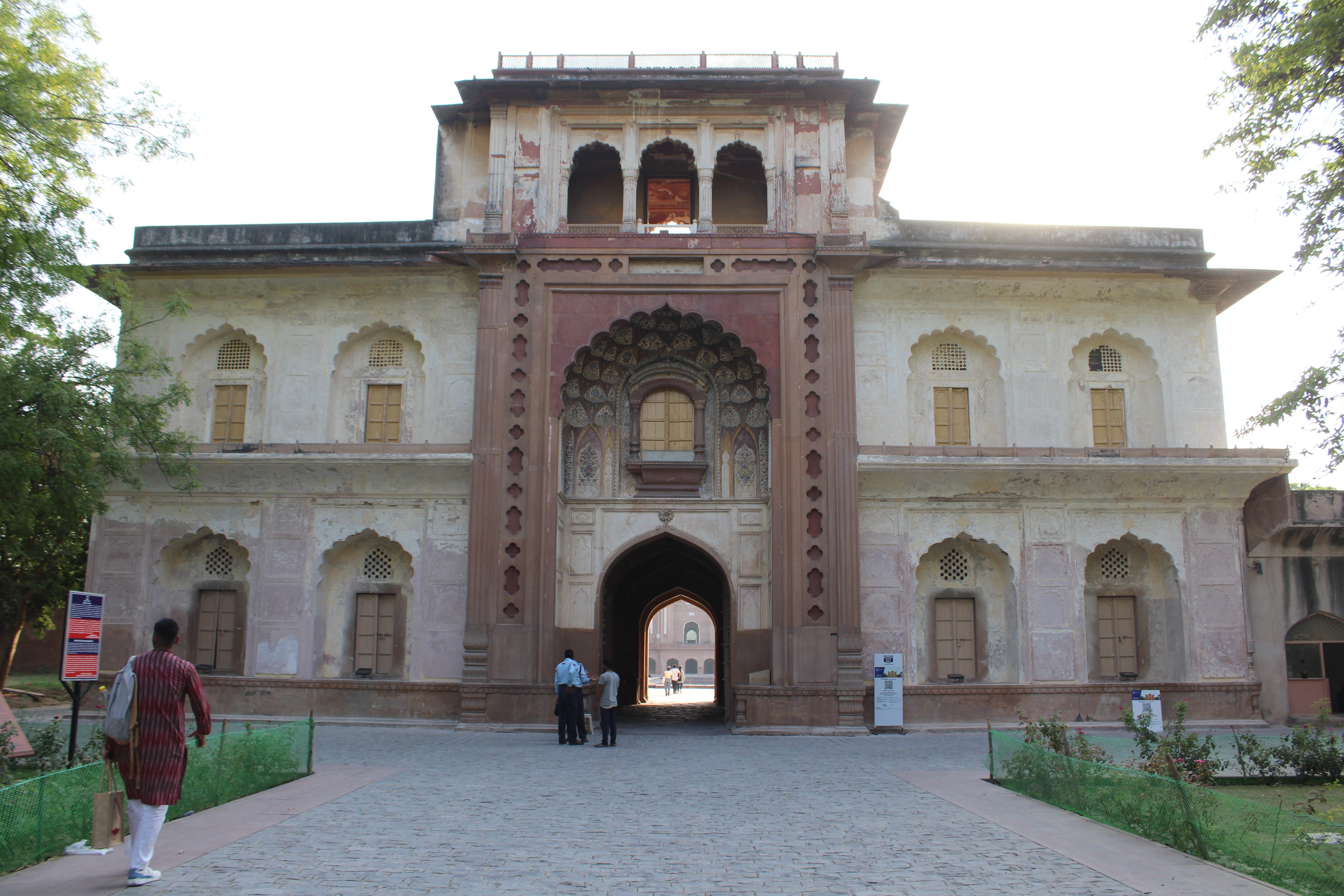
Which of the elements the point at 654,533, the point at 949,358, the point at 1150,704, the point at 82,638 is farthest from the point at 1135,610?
the point at 82,638

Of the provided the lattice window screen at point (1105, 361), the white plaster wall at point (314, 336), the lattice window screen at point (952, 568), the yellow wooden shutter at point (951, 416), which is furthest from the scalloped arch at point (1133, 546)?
the white plaster wall at point (314, 336)

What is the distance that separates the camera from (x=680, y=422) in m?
19.8

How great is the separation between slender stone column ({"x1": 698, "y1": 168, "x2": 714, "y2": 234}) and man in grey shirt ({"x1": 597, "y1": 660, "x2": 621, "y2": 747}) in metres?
8.72

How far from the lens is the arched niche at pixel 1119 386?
63.7 ft

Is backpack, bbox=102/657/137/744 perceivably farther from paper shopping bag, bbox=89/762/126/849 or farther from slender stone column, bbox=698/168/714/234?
slender stone column, bbox=698/168/714/234

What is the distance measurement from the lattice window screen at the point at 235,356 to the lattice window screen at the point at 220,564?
141 inches

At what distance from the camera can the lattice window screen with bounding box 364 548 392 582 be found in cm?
1906

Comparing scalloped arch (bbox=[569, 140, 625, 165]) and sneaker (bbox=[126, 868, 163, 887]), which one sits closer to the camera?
sneaker (bbox=[126, 868, 163, 887])

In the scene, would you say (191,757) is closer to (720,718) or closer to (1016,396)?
(720,718)

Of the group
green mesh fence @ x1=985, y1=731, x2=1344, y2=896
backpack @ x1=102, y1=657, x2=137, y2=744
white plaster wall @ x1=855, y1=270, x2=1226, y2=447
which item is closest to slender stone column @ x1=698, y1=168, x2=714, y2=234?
white plaster wall @ x1=855, y1=270, x2=1226, y2=447

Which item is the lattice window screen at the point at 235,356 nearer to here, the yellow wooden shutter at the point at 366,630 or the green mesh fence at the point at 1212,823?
the yellow wooden shutter at the point at 366,630

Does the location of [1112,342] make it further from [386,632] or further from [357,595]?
[357,595]

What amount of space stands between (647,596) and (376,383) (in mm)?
11048

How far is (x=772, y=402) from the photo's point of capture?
18.4 meters
